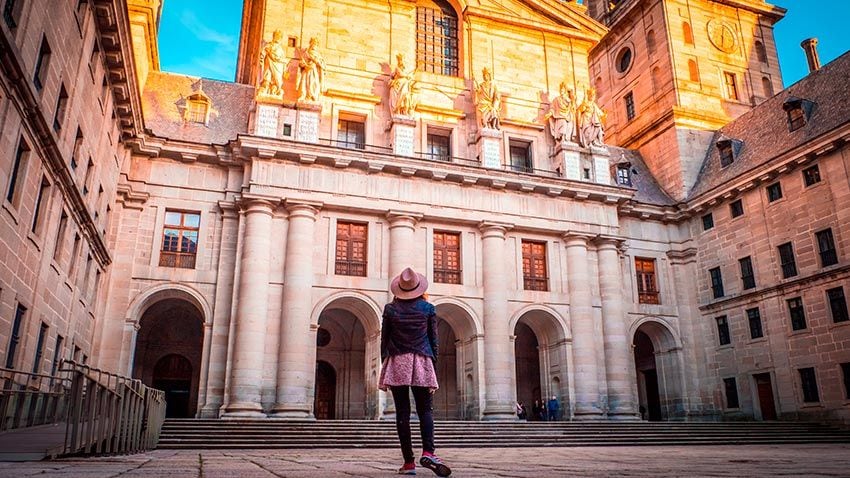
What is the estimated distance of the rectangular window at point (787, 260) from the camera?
29344 mm

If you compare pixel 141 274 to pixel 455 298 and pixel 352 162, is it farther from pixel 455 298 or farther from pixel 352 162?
pixel 455 298

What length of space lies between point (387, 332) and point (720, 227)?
30.2m

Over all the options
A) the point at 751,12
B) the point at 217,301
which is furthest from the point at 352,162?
the point at 751,12

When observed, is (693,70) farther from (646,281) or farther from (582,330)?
(582,330)

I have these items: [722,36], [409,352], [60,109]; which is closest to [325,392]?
[60,109]

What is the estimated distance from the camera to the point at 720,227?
33.5 meters

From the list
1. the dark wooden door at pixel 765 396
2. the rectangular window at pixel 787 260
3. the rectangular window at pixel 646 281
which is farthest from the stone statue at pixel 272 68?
the dark wooden door at pixel 765 396

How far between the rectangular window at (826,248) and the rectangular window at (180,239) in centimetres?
2686

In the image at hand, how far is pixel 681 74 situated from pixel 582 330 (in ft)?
64.6

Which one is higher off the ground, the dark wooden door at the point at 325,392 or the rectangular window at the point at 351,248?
the rectangular window at the point at 351,248

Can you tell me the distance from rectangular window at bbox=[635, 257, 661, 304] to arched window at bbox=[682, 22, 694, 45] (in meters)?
16.4

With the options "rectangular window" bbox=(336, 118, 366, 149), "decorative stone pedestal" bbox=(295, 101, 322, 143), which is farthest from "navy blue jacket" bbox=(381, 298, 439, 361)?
"rectangular window" bbox=(336, 118, 366, 149)

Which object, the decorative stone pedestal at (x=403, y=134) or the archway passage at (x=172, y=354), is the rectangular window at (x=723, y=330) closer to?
the decorative stone pedestal at (x=403, y=134)

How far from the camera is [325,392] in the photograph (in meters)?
32.2
